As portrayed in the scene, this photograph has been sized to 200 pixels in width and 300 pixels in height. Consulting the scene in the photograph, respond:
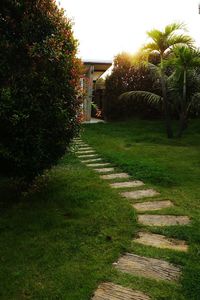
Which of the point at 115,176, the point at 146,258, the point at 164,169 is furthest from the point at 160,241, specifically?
the point at 164,169

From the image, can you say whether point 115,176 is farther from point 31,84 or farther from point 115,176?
point 31,84

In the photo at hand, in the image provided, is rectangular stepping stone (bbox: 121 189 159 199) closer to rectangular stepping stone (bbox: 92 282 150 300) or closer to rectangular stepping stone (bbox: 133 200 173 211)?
rectangular stepping stone (bbox: 133 200 173 211)

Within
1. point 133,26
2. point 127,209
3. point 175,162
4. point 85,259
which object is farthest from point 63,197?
point 133,26

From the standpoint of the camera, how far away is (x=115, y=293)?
2.77 metres

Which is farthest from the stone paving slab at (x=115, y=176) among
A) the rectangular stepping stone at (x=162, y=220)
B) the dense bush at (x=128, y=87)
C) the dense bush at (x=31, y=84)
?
the dense bush at (x=128, y=87)

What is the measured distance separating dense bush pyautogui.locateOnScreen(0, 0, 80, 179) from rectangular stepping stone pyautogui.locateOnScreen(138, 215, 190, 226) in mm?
1661

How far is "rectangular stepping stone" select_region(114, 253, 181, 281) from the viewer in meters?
3.02

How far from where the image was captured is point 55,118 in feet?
16.0

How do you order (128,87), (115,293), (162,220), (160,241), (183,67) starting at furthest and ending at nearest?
(128,87) → (183,67) → (162,220) → (160,241) → (115,293)

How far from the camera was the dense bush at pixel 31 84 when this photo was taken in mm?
4625

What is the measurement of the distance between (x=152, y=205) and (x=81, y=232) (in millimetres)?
1341

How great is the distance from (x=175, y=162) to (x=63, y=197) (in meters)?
3.57

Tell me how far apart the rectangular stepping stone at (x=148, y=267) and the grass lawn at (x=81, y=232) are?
8 centimetres

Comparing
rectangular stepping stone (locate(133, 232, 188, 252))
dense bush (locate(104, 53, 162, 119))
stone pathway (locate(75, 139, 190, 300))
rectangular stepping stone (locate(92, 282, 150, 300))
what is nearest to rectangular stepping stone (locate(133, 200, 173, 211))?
stone pathway (locate(75, 139, 190, 300))
